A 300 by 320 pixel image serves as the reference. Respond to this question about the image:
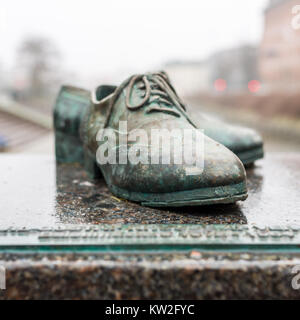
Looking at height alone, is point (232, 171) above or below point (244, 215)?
above

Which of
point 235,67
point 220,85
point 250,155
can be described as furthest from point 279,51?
point 250,155

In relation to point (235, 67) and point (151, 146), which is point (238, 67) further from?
point (151, 146)

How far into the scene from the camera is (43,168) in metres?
1.80

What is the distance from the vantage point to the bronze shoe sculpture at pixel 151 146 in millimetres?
995

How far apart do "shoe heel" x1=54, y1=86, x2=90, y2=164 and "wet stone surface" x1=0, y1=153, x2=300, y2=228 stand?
0.14 meters

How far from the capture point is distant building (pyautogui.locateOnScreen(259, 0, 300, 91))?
24.9 m

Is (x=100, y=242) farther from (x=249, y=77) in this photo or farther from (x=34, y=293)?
(x=249, y=77)

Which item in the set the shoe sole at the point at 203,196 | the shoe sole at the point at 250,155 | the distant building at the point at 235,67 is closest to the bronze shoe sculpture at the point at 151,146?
the shoe sole at the point at 203,196

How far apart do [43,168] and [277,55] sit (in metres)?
28.5

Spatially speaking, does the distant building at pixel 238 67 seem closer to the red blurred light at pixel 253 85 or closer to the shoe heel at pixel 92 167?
the red blurred light at pixel 253 85

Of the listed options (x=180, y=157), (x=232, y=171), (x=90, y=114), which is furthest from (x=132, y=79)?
(x=232, y=171)

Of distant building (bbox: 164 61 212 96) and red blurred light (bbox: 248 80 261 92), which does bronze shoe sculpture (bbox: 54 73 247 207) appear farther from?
distant building (bbox: 164 61 212 96)

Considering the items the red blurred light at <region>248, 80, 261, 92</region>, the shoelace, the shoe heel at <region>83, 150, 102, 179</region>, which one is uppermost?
the red blurred light at <region>248, 80, 261, 92</region>

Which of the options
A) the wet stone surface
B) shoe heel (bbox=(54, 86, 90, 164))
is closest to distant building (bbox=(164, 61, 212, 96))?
shoe heel (bbox=(54, 86, 90, 164))
